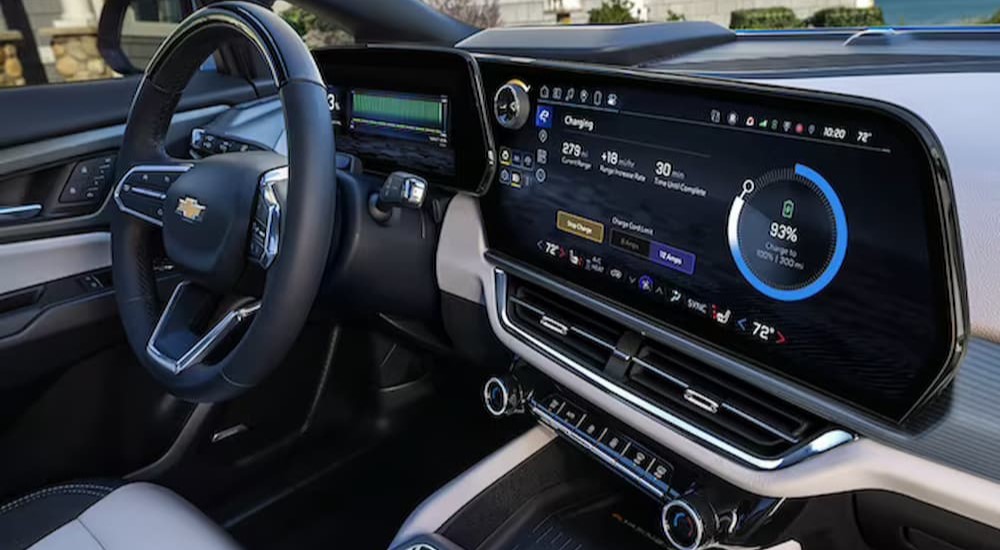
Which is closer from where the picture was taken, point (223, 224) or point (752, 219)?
point (752, 219)

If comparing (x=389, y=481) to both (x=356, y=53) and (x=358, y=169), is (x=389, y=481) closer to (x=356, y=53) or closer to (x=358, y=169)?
(x=358, y=169)

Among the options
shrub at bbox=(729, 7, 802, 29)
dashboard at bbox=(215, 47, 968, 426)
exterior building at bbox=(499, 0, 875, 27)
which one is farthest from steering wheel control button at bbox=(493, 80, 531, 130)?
shrub at bbox=(729, 7, 802, 29)

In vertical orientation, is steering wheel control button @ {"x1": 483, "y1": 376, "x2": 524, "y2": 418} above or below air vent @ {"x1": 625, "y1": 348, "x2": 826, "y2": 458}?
below

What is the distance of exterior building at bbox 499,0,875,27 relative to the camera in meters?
7.27

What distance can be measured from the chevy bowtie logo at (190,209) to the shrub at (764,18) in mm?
6643

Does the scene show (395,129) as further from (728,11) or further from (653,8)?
(728,11)

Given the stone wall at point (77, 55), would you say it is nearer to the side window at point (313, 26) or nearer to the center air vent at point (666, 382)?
the side window at point (313, 26)

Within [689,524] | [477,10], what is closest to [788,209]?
[689,524]

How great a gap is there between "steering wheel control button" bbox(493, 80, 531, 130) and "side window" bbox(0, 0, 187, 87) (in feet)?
4.66

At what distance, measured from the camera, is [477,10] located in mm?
6055

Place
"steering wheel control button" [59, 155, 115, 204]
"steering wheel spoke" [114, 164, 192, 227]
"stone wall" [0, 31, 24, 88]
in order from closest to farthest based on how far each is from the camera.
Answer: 1. "steering wheel spoke" [114, 164, 192, 227]
2. "steering wheel control button" [59, 155, 115, 204]
3. "stone wall" [0, 31, 24, 88]

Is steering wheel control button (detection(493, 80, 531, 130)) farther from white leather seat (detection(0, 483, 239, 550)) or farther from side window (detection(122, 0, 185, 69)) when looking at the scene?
side window (detection(122, 0, 185, 69))

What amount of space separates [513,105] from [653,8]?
714 centimetres

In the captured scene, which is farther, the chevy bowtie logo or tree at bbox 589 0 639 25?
tree at bbox 589 0 639 25
